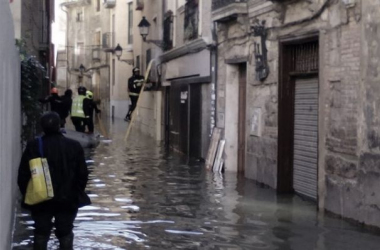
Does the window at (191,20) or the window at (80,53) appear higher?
the window at (80,53)

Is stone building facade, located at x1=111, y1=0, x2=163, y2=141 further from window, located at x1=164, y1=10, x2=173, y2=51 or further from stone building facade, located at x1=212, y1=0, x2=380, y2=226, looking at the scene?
stone building facade, located at x1=212, y1=0, x2=380, y2=226

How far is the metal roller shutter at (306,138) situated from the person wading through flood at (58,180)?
595cm

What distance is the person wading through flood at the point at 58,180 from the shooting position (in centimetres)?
674

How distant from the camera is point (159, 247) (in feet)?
28.4

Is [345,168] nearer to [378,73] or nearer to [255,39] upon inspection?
[378,73]

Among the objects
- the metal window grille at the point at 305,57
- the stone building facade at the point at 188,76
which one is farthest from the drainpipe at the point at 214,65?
A: the metal window grille at the point at 305,57

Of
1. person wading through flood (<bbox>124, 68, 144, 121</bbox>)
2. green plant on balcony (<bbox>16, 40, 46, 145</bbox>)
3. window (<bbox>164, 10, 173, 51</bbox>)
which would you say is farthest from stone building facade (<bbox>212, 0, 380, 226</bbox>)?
person wading through flood (<bbox>124, 68, 144, 121</bbox>)

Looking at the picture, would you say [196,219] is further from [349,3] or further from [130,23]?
[130,23]

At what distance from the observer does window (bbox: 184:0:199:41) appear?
835 inches

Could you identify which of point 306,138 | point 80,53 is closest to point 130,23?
point 80,53

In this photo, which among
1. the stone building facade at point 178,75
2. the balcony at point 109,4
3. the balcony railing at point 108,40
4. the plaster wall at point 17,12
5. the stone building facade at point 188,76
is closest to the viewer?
the plaster wall at point 17,12

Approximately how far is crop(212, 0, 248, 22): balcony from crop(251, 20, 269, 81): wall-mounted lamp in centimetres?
90

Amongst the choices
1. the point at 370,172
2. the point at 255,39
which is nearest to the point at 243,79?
the point at 255,39

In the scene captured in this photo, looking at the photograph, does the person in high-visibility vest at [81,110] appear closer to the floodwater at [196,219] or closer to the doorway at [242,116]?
the doorway at [242,116]
